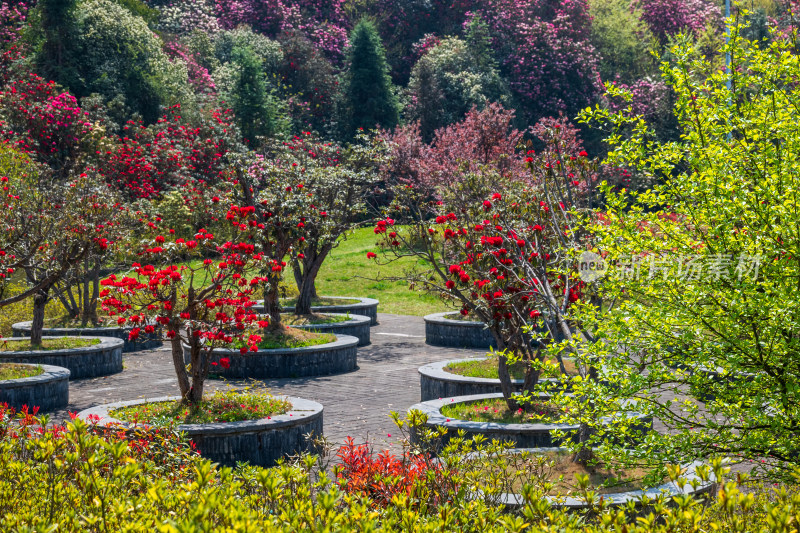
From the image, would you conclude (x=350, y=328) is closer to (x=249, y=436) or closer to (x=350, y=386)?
(x=350, y=386)

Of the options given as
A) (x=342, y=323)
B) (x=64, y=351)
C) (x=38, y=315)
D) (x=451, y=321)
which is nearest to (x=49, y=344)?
(x=38, y=315)

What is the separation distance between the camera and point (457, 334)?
53.2 feet

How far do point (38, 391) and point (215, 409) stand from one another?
3700 mm

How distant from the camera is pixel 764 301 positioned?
4113 millimetres

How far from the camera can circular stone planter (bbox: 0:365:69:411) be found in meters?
10.5

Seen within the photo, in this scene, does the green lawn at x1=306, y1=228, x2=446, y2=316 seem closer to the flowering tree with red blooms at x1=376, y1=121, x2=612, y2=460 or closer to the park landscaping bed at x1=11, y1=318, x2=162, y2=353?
the park landscaping bed at x1=11, y1=318, x2=162, y2=353

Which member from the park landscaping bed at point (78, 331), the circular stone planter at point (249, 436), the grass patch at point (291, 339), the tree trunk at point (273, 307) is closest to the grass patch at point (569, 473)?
the circular stone planter at point (249, 436)

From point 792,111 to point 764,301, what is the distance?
4.77 feet

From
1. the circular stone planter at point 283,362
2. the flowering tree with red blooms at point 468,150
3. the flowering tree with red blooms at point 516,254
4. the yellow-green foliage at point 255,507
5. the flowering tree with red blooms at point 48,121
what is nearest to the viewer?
the yellow-green foliage at point 255,507

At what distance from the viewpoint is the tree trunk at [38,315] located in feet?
42.2

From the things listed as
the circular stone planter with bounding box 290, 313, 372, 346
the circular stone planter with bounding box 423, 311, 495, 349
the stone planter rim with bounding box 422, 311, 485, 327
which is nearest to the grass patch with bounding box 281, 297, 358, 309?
the circular stone planter with bounding box 290, 313, 372, 346

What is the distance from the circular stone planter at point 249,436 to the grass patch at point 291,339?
188 inches

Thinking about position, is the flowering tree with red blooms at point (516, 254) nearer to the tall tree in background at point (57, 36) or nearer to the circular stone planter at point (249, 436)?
the circular stone planter at point (249, 436)

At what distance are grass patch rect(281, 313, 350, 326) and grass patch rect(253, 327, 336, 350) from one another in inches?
58.4
